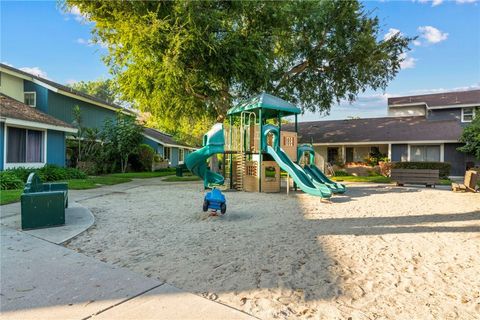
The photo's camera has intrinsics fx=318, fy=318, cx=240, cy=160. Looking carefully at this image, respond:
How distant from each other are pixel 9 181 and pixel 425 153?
1086 inches

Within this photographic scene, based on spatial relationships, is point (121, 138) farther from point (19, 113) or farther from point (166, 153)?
point (166, 153)

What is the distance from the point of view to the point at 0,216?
25.3 ft

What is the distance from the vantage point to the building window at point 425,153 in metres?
25.2

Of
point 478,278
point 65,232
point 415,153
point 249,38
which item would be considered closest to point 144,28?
point 249,38

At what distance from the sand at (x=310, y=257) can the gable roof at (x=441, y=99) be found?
73.3 feet

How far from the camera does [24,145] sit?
1630cm

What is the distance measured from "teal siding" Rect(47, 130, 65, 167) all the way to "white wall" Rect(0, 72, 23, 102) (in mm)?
4576

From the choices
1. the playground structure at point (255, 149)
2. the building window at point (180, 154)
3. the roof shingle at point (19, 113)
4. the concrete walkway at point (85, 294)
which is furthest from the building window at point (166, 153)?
the concrete walkway at point (85, 294)

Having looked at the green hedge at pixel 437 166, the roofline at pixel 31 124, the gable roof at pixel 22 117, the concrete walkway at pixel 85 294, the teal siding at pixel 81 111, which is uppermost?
the teal siding at pixel 81 111

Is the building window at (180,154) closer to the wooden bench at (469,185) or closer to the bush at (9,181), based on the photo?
the bush at (9,181)

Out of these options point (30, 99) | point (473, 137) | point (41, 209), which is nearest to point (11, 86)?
point (30, 99)

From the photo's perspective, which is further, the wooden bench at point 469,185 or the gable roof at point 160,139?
the gable roof at point 160,139

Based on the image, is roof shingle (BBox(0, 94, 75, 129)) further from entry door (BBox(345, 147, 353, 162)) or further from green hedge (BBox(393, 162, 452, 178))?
green hedge (BBox(393, 162, 452, 178))

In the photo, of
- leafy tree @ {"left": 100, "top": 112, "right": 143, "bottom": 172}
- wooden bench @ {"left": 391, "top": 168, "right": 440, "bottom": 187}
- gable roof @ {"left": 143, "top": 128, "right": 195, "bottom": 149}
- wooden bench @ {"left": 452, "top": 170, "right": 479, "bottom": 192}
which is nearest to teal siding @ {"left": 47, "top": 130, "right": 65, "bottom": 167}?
leafy tree @ {"left": 100, "top": 112, "right": 143, "bottom": 172}
